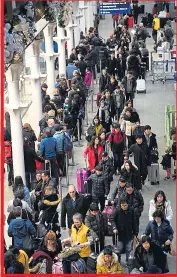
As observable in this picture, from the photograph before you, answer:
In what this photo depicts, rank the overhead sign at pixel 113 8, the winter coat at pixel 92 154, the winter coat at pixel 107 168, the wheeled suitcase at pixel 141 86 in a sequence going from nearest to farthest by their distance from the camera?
the winter coat at pixel 107 168 < the winter coat at pixel 92 154 < the wheeled suitcase at pixel 141 86 < the overhead sign at pixel 113 8

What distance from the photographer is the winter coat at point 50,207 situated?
13.5 m

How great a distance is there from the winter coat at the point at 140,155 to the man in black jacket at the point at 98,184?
6.53 feet

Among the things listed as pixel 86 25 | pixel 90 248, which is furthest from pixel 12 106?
pixel 86 25

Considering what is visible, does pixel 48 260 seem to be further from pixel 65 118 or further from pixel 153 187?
pixel 65 118

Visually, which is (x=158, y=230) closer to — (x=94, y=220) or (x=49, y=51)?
(x=94, y=220)

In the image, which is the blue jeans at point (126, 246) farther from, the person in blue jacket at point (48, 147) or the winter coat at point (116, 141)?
the winter coat at point (116, 141)

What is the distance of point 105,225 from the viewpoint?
1356 centimetres

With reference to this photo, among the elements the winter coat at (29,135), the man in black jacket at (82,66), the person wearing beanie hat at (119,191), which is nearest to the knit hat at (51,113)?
the winter coat at (29,135)

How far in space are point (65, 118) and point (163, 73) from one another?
31.4 ft


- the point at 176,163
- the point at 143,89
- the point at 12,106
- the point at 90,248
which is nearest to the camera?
the point at 90,248

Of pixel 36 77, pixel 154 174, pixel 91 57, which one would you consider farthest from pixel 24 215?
pixel 91 57

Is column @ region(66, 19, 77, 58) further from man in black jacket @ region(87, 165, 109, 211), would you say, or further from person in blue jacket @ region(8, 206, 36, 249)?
person in blue jacket @ region(8, 206, 36, 249)

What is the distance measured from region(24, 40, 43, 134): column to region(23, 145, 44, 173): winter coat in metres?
3.41

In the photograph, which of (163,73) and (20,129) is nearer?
(20,129)
